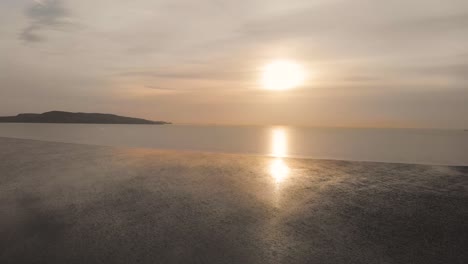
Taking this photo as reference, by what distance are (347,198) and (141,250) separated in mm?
10769

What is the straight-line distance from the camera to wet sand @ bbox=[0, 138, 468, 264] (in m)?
10.4

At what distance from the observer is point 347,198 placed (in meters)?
16.4

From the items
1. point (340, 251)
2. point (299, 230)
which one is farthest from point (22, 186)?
point (340, 251)

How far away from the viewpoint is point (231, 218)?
44.1 ft

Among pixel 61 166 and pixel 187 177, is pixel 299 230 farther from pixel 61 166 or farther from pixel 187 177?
pixel 61 166

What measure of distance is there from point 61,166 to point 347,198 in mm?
22370

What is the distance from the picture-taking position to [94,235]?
11.7 m

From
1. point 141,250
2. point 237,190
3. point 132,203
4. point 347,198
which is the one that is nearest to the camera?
point 141,250

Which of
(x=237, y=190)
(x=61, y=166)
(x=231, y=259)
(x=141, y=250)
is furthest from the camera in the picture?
(x=61, y=166)

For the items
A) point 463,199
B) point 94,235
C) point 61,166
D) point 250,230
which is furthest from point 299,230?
point 61,166

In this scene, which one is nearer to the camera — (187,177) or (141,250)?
(141,250)

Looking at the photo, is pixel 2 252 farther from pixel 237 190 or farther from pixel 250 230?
pixel 237 190

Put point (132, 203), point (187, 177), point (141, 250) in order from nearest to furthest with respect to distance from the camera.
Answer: point (141, 250) → point (132, 203) → point (187, 177)

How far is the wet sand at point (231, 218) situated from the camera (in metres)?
10.4
